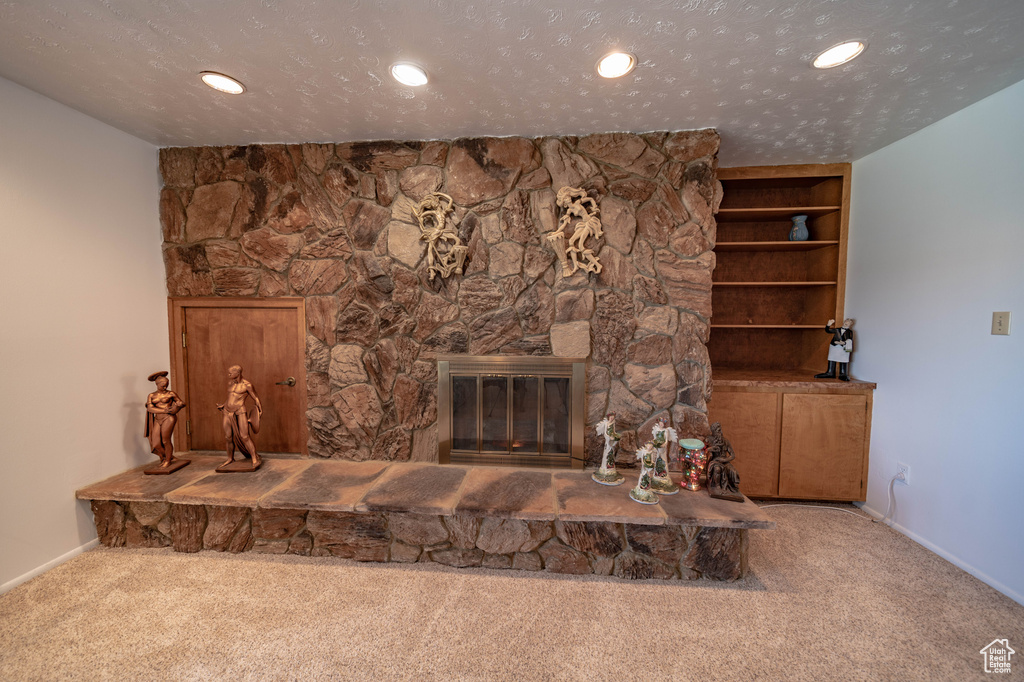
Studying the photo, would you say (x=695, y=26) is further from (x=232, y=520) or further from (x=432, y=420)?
(x=232, y=520)

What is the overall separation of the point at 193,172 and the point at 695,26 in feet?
9.50

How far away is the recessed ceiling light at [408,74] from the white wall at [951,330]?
105 inches

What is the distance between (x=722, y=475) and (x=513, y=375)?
125cm

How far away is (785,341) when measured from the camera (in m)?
3.14

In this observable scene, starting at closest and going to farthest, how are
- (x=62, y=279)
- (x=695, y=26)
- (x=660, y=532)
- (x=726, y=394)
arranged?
(x=695, y=26)
(x=660, y=532)
(x=62, y=279)
(x=726, y=394)

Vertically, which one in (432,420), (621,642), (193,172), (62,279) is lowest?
(621,642)

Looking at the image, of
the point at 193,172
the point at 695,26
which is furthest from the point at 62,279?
the point at 695,26

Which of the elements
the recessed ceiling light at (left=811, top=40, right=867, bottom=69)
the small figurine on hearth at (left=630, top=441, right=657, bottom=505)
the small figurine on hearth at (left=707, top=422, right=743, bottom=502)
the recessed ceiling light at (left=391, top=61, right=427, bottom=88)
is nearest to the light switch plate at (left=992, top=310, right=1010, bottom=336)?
the small figurine on hearth at (left=707, top=422, right=743, bottom=502)

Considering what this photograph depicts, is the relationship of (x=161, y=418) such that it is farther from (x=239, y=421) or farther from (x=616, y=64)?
(x=616, y=64)

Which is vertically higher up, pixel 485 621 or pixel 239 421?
pixel 239 421

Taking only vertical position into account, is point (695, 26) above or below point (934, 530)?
above

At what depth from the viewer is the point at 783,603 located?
5.83ft

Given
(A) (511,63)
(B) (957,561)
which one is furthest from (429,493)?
(B) (957,561)

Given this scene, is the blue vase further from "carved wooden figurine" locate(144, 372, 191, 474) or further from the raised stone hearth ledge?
"carved wooden figurine" locate(144, 372, 191, 474)
